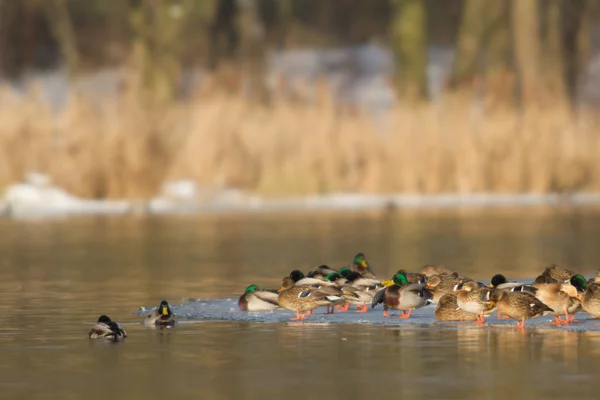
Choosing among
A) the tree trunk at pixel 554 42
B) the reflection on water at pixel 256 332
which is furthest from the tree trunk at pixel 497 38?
the reflection on water at pixel 256 332

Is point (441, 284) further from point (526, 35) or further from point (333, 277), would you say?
point (526, 35)

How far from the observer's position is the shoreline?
35031 millimetres

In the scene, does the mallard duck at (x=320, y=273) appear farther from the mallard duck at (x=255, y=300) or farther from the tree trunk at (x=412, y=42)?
the tree trunk at (x=412, y=42)

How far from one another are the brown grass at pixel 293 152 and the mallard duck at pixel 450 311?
20.6m

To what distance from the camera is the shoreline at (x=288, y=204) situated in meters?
35.0

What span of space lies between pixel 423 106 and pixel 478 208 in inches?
165

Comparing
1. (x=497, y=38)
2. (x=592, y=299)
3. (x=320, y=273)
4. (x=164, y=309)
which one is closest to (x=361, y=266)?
(x=320, y=273)

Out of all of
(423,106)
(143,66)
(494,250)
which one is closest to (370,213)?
(423,106)

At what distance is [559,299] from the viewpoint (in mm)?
15352

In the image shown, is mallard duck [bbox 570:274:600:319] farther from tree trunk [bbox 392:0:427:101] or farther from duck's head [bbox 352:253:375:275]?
tree trunk [bbox 392:0:427:101]

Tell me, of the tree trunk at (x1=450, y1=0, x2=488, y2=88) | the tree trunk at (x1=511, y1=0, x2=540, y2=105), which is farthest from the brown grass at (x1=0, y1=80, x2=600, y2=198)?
the tree trunk at (x1=450, y1=0, x2=488, y2=88)

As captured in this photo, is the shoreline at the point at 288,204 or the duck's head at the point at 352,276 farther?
the shoreline at the point at 288,204

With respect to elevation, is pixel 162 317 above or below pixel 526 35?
below

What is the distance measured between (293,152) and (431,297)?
20329 mm
